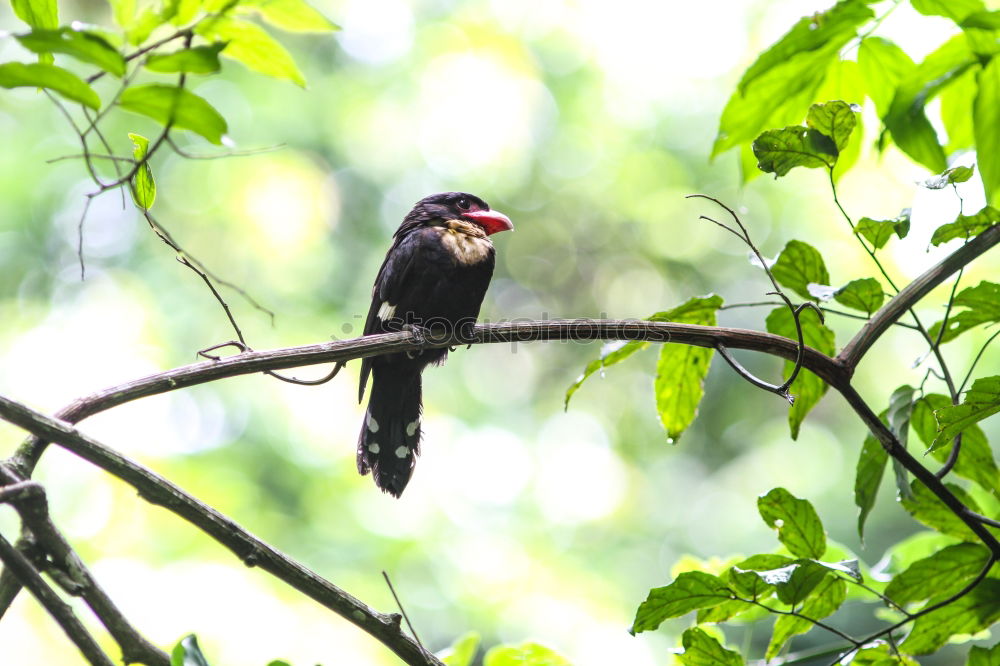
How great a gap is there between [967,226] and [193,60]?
47.6 inches

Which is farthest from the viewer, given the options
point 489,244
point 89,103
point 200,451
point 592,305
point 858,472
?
point 592,305

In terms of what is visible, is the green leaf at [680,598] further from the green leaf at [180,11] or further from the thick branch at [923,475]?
the green leaf at [180,11]

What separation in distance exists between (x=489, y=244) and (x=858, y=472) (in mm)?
1752

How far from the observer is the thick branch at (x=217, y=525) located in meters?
1.00

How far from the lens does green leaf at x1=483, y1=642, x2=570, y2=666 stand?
1.34 m

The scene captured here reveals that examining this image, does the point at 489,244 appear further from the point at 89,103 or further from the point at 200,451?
the point at 200,451

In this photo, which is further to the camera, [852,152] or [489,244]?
[489,244]

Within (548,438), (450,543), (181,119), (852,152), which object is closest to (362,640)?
(450,543)

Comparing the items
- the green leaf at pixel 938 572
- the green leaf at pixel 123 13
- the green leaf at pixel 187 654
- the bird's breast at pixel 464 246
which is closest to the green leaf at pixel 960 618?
the green leaf at pixel 938 572

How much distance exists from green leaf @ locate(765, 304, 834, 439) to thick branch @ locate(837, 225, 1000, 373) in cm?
21

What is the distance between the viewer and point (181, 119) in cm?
92

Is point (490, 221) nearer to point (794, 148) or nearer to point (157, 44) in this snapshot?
point (794, 148)

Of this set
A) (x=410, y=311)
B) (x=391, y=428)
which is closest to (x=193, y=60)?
(x=410, y=311)

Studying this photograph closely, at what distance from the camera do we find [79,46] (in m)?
0.86
